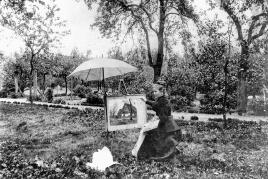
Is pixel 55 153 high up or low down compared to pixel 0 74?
down

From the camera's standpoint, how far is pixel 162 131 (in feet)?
26.8

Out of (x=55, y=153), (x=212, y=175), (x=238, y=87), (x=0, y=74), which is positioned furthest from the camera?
(x=0, y=74)

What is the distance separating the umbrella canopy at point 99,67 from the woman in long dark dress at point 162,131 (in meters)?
2.47

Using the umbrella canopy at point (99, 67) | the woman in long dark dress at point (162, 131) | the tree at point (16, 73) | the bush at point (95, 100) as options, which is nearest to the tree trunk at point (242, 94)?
the bush at point (95, 100)

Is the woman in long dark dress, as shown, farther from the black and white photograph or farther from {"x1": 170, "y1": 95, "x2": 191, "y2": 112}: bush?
{"x1": 170, "y1": 95, "x2": 191, "y2": 112}: bush

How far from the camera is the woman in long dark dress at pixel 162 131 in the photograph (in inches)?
318

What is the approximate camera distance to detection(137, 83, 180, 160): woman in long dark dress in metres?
8.08

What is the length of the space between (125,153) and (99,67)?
8.69 feet

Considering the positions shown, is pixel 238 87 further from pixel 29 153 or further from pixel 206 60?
pixel 29 153

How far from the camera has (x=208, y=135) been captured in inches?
500

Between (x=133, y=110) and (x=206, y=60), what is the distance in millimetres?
5903

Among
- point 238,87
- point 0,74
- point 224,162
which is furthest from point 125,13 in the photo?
point 0,74

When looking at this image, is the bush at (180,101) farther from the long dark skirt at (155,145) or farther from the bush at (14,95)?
the bush at (14,95)

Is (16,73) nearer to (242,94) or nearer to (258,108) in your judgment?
(242,94)
